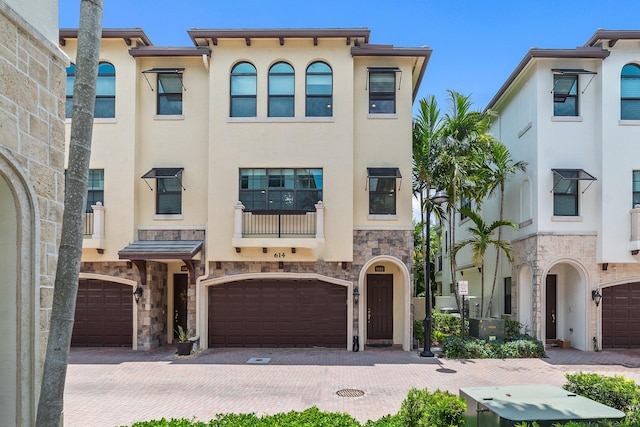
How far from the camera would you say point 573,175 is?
50.8 feet

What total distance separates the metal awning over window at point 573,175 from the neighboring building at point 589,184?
3 centimetres

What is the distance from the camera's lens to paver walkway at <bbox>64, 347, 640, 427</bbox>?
367 inches

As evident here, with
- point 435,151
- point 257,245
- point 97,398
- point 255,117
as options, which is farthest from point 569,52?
point 97,398

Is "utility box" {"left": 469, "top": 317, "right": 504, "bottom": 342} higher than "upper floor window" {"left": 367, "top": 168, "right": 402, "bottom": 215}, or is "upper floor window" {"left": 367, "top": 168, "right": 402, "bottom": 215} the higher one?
"upper floor window" {"left": 367, "top": 168, "right": 402, "bottom": 215}

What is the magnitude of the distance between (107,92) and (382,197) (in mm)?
10273

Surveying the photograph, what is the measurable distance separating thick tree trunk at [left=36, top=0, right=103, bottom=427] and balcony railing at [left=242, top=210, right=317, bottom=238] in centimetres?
1141

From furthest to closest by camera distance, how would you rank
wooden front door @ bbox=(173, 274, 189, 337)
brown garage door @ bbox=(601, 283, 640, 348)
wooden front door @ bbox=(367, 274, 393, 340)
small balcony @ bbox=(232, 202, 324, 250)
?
1. wooden front door @ bbox=(173, 274, 189, 337)
2. wooden front door @ bbox=(367, 274, 393, 340)
3. brown garage door @ bbox=(601, 283, 640, 348)
4. small balcony @ bbox=(232, 202, 324, 250)

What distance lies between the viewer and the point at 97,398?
395 inches

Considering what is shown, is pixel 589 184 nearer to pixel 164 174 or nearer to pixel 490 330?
pixel 490 330

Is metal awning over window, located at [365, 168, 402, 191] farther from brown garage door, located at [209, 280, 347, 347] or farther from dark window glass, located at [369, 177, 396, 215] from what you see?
brown garage door, located at [209, 280, 347, 347]

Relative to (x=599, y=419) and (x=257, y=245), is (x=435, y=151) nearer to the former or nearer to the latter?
(x=257, y=245)

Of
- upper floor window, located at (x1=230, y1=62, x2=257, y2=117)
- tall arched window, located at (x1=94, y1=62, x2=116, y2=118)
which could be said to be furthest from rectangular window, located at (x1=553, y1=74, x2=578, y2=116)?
tall arched window, located at (x1=94, y1=62, x2=116, y2=118)

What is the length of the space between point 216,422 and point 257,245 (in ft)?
30.3

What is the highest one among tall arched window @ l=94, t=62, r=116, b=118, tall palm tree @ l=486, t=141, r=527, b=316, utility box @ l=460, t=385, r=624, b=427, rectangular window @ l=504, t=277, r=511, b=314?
tall arched window @ l=94, t=62, r=116, b=118
